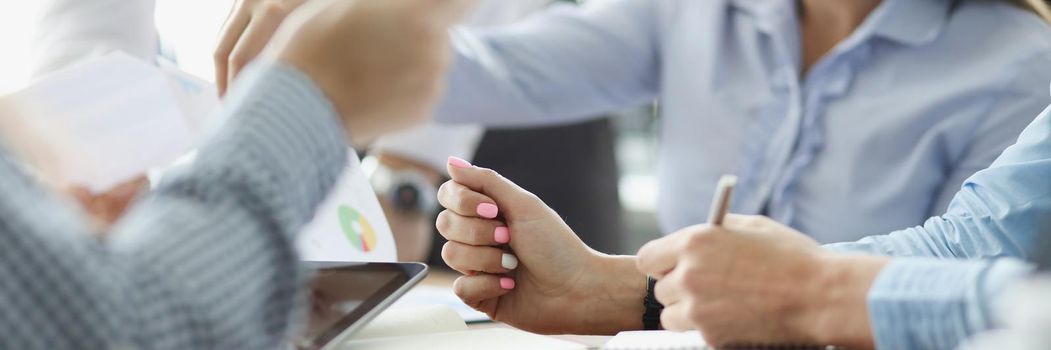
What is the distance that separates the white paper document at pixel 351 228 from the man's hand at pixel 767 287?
387mm

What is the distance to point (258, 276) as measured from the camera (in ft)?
1.38

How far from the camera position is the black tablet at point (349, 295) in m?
0.63

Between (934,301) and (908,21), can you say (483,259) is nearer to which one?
(934,301)

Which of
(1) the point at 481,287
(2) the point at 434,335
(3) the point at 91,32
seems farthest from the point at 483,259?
(3) the point at 91,32

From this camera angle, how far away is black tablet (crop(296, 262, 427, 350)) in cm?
63

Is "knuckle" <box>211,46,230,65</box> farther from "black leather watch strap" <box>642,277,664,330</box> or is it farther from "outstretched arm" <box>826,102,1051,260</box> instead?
"outstretched arm" <box>826,102,1051,260</box>

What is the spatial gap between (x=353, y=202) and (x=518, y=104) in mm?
572

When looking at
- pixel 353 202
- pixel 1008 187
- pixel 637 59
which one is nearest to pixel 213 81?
pixel 353 202

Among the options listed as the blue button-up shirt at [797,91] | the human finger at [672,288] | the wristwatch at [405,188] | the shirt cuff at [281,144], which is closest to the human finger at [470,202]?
the human finger at [672,288]

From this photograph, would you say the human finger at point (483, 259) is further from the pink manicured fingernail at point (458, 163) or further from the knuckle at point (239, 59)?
the knuckle at point (239, 59)

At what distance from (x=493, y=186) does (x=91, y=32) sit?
20.6 inches

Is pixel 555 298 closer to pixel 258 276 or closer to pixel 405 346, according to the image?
pixel 405 346

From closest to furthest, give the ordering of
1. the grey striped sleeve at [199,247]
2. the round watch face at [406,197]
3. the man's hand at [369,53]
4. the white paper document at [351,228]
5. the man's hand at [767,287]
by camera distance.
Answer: the grey striped sleeve at [199,247] → the man's hand at [369,53] → the man's hand at [767,287] → the white paper document at [351,228] → the round watch face at [406,197]

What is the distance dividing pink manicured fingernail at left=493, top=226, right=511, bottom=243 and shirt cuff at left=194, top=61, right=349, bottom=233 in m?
0.35
